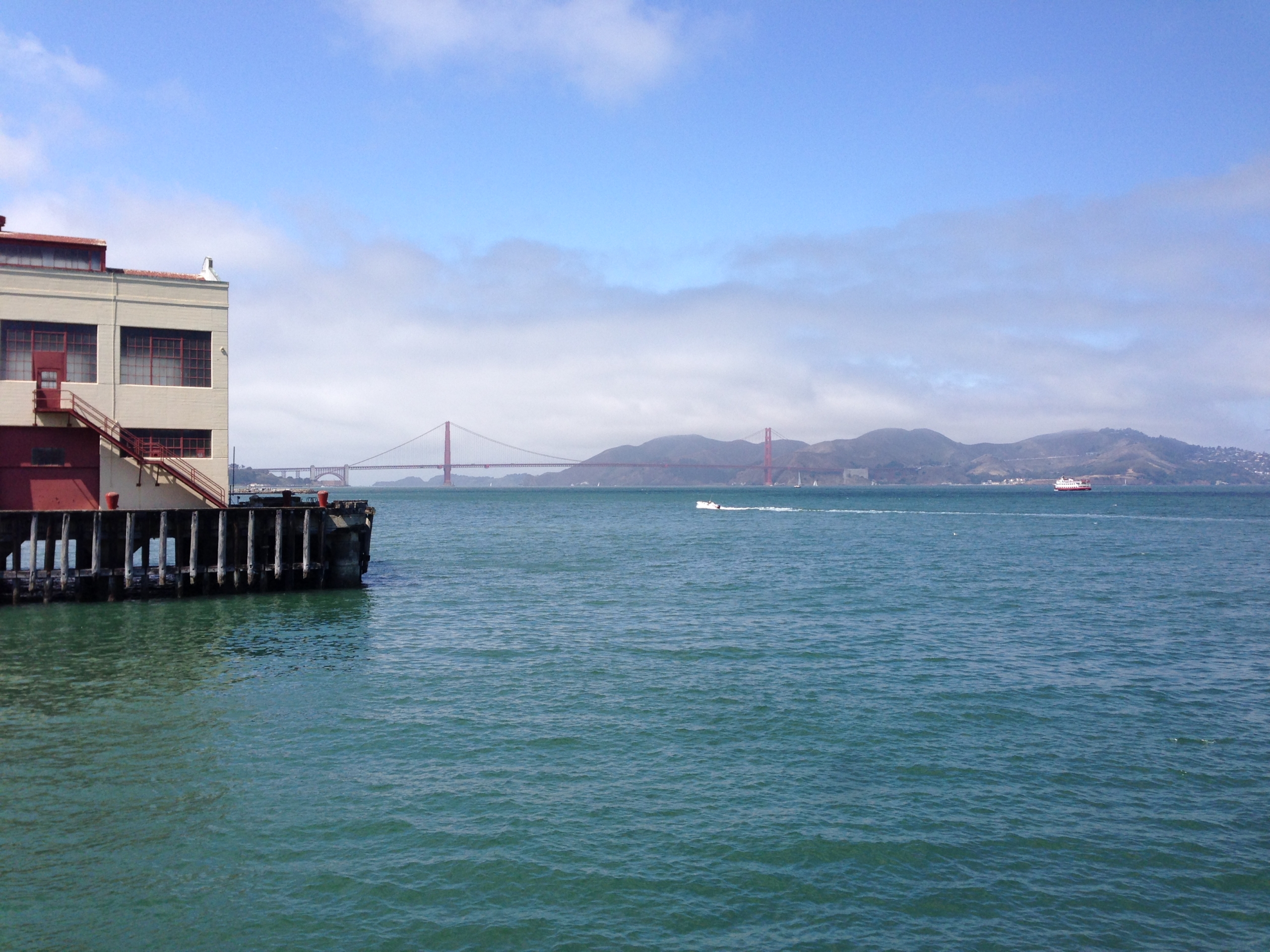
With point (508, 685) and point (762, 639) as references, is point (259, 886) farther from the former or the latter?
point (762, 639)

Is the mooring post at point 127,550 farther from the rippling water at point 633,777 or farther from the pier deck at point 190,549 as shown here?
the rippling water at point 633,777

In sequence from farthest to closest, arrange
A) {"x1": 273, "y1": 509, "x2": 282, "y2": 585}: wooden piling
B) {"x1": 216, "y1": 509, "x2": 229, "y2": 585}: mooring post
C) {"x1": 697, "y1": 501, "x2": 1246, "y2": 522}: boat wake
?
{"x1": 697, "y1": 501, "x2": 1246, "y2": 522}: boat wake
{"x1": 273, "y1": 509, "x2": 282, "y2": 585}: wooden piling
{"x1": 216, "y1": 509, "x2": 229, "y2": 585}: mooring post

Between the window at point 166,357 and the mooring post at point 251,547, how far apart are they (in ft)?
22.3

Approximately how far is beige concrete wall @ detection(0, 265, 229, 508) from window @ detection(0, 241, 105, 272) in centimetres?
84

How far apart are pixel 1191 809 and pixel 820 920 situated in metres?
7.80

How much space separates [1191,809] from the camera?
1432 cm

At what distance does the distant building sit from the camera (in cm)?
3478

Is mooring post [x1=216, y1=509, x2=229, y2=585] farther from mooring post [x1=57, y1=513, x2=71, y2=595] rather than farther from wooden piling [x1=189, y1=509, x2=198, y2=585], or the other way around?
mooring post [x1=57, y1=513, x2=71, y2=595]

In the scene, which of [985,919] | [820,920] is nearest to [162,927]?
[820,920]

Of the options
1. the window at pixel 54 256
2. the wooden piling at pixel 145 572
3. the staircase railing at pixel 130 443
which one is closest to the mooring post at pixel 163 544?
the wooden piling at pixel 145 572

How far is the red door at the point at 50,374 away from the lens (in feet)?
113

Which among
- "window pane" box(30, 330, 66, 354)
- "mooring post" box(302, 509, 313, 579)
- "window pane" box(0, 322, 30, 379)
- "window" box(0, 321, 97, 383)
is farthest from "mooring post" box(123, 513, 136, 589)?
"window pane" box(30, 330, 66, 354)

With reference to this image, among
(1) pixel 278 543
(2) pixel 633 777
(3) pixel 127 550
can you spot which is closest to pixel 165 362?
(3) pixel 127 550

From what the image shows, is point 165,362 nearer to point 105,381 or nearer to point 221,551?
point 105,381
